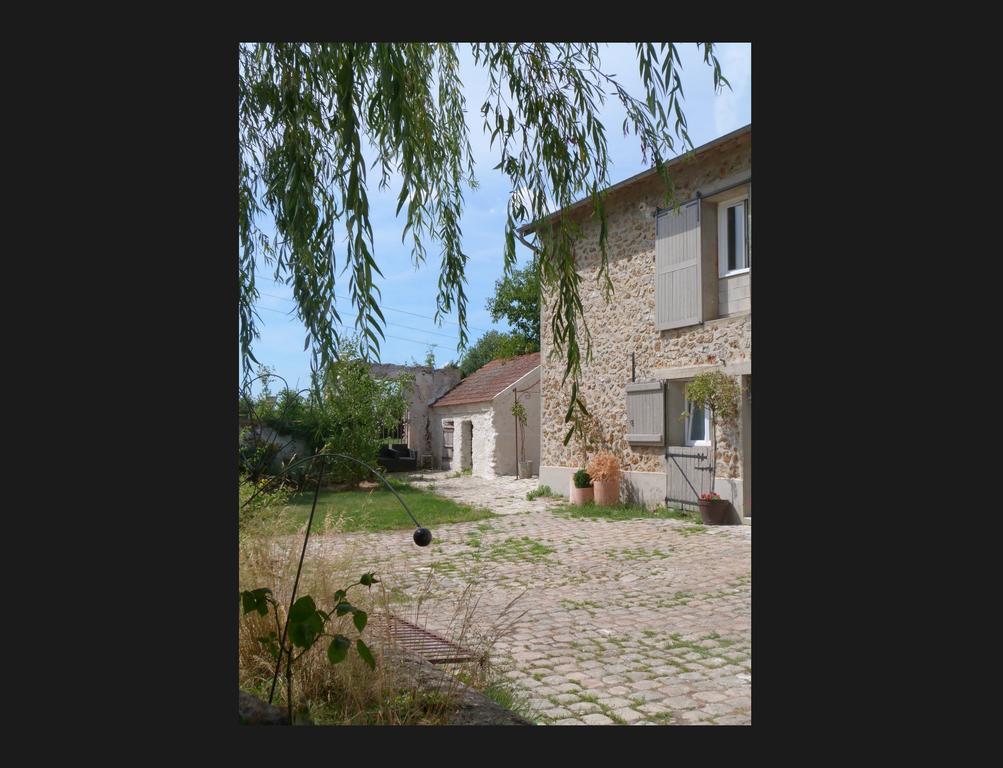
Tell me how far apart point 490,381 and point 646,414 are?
28.0 ft

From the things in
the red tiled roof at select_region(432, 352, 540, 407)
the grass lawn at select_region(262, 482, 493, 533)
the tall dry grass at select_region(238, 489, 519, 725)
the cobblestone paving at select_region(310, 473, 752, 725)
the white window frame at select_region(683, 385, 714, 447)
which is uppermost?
the red tiled roof at select_region(432, 352, 540, 407)

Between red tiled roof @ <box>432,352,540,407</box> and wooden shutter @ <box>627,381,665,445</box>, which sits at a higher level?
red tiled roof @ <box>432,352,540,407</box>

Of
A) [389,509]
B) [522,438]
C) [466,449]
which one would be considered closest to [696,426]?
[389,509]

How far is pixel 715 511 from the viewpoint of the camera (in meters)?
9.93

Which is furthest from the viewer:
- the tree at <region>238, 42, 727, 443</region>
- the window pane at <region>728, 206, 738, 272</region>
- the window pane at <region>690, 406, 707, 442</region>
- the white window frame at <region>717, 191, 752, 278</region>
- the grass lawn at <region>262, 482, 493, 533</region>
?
the window pane at <region>690, 406, 707, 442</region>

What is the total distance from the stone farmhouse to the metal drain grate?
6729mm

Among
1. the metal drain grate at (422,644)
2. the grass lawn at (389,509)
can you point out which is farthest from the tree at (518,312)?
the metal drain grate at (422,644)

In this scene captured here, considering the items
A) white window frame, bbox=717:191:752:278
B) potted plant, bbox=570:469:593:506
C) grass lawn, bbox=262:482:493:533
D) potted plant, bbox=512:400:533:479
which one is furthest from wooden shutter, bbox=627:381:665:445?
potted plant, bbox=512:400:533:479

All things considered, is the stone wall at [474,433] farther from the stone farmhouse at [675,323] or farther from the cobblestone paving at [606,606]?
the cobblestone paving at [606,606]

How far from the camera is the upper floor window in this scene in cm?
1030

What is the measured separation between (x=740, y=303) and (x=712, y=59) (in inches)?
312

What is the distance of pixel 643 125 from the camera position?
301 centimetres

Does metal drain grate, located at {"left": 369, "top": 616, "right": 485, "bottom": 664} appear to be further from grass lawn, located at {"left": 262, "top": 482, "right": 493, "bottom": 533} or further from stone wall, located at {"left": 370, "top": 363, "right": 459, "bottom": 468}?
stone wall, located at {"left": 370, "top": 363, "right": 459, "bottom": 468}

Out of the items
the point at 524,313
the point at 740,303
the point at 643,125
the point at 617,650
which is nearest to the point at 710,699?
the point at 617,650
